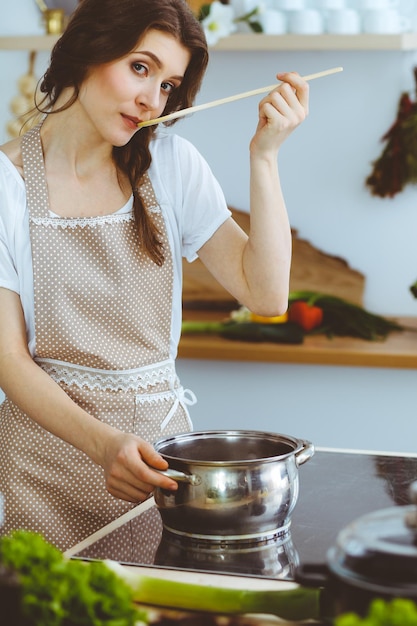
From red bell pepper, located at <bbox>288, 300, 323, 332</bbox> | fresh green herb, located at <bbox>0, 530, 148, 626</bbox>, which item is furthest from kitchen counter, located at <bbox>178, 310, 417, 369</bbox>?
fresh green herb, located at <bbox>0, 530, 148, 626</bbox>

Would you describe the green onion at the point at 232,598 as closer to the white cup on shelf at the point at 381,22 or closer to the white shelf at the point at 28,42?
the white cup on shelf at the point at 381,22

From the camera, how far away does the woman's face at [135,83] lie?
159cm

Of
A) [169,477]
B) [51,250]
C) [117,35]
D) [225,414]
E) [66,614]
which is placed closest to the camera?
[66,614]

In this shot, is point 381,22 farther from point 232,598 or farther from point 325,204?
point 232,598

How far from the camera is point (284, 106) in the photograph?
5.16 feet

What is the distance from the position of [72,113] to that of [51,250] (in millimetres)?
265

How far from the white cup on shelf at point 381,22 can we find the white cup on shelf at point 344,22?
0.10 feet

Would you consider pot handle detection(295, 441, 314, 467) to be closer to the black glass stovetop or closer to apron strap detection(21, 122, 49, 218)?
the black glass stovetop

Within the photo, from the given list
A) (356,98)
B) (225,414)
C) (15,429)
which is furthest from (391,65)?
(15,429)

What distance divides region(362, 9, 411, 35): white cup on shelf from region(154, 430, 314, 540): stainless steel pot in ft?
Result: 6.78

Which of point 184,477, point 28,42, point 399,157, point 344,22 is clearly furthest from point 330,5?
point 184,477

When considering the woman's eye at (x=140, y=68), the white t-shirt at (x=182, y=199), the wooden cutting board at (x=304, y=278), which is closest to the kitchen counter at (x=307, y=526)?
the white t-shirt at (x=182, y=199)

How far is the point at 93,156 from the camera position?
5.92ft

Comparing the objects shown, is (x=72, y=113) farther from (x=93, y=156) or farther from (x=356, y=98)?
(x=356, y=98)
